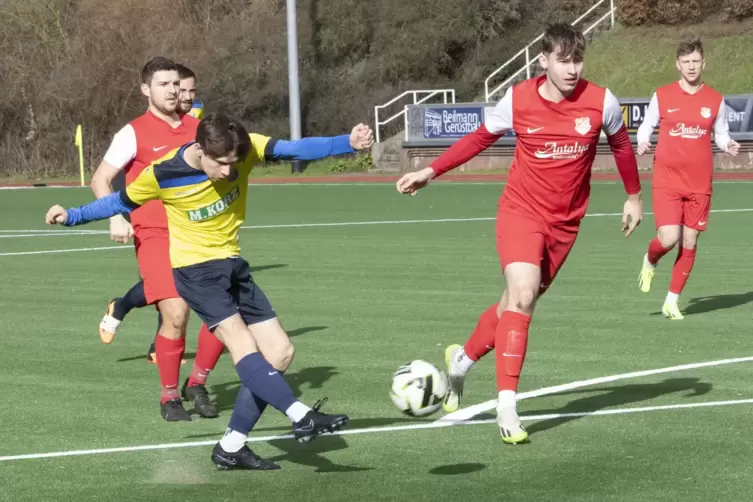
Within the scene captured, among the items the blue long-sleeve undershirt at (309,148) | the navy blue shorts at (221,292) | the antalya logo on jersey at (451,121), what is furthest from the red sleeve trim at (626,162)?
the antalya logo on jersey at (451,121)

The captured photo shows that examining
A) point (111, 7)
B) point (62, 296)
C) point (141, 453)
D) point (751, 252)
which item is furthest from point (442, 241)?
point (111, 7)

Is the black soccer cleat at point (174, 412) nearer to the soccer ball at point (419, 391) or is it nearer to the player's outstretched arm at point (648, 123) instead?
the soccer ball at point (419, 391)

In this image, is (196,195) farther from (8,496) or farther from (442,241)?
(442,241)

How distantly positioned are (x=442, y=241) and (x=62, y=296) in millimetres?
6593

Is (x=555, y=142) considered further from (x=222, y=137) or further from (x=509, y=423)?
(x=222, y=137)

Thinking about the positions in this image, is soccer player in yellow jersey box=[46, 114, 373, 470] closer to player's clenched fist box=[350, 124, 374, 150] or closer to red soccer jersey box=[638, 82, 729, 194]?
player's clenched fist box=[350, 124, 374, 150]

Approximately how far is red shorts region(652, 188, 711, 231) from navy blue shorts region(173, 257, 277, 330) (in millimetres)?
5829

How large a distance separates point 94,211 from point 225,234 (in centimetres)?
70

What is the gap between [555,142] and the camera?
7859 millimetres

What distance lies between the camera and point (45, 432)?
8008 mm

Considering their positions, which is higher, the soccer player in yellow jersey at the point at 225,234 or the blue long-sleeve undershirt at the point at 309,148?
the blue long-sleeve undershirt at the point at 309,148

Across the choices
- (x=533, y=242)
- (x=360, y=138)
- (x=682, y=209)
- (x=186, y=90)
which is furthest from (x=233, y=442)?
(x=682, y=209)

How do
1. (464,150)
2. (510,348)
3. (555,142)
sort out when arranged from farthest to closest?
1. (464,150)
2. (555,142)
3. (510,348)

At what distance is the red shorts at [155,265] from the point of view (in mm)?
8680
